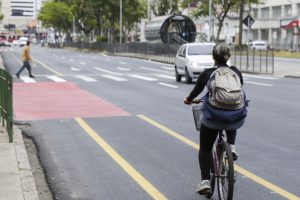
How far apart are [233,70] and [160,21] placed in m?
57.9

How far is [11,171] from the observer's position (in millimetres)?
8219

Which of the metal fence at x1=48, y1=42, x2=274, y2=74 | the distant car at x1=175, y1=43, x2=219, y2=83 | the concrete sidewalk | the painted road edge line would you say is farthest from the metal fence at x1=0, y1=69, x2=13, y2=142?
the metal fence at x1=48, y1=42, x2=274, y2=74

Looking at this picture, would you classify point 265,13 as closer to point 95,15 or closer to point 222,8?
point 95,15

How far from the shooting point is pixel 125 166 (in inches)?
360

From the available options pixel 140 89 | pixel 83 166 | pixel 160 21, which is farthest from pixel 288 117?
pixel 160 21

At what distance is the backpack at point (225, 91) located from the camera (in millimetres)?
6219

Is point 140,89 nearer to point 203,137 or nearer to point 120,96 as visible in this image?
point 120,96

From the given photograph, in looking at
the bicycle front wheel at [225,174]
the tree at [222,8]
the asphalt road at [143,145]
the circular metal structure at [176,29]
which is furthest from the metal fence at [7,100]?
the tree at [222,8]

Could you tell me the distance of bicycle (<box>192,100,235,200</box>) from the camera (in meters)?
6.24

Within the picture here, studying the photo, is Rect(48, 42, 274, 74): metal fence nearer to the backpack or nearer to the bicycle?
the bicycle

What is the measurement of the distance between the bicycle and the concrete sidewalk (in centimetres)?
190

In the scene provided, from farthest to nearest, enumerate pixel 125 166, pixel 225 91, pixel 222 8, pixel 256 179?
1. pixel 222 8
2. pixel 125 166
3. pixel 256 179
4. pixel 225 91

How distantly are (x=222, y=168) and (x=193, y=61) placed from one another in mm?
20599

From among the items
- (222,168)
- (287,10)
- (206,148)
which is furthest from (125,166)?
(287,10)
